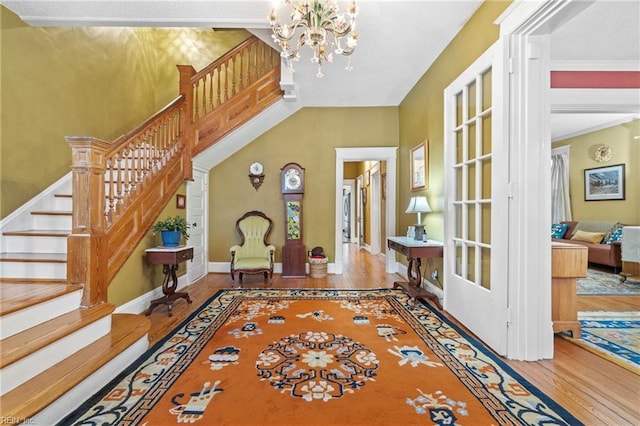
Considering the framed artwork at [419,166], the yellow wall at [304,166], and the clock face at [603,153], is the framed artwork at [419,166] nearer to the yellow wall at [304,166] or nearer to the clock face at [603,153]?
the yellow wall at [304,166]

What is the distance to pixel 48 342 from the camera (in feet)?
5.47

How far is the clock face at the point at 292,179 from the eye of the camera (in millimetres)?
4910

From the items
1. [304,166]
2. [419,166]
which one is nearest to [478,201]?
[419,166]

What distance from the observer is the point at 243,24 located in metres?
2.78

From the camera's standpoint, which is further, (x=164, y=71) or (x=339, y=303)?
(x=164, y=71)

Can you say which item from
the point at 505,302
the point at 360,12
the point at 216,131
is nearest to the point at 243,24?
the point at 360,12

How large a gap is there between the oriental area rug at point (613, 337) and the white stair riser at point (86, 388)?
3540mm

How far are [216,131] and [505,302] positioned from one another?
418cm

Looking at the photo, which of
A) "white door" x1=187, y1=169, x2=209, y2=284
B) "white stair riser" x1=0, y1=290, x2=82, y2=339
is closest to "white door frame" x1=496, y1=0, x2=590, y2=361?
"white stair riser" x1=0, y1=290, x2=82, y2=339

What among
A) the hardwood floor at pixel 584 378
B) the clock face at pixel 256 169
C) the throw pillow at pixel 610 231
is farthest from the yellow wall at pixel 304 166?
the throw pillow at pixel 610 231

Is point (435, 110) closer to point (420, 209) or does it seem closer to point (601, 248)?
point (420, 209)

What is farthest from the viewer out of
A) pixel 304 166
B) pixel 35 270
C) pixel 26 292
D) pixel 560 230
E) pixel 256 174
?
pixel 560 230

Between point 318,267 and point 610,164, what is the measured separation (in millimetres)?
6310

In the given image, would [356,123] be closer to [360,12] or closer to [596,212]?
[360,12]
